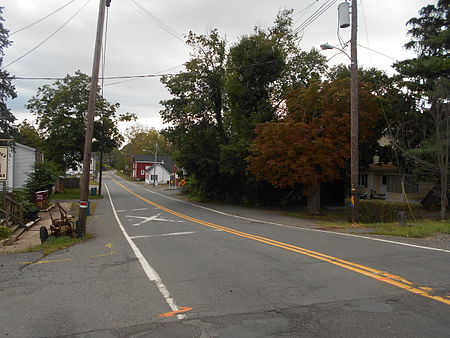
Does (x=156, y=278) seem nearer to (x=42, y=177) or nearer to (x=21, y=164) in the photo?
(x=42, y=177)

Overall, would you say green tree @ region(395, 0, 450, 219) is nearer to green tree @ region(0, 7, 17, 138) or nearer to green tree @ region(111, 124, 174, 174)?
green tree @ region(0, 7, 17, 138)

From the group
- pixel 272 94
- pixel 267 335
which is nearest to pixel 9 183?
pixel 272 94

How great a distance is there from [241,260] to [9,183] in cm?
2562

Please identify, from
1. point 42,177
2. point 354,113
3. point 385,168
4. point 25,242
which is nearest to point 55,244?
point 25,242

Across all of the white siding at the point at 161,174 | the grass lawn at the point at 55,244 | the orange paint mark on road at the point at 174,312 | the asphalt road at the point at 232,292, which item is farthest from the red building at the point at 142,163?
the orange paint mark on road at the point at 174,312

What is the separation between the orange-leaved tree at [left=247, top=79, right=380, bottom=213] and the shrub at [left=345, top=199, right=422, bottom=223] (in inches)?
109

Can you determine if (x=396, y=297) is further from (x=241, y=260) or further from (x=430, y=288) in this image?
(x=241, y=260)

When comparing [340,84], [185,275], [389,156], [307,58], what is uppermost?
[307,58]

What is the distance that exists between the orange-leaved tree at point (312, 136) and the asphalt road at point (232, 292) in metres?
10.5

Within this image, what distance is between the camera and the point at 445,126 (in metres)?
17.0

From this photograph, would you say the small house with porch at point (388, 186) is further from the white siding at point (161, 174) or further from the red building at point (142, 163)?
the red building at point (142, 163)

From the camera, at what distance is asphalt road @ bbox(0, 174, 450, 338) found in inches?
182

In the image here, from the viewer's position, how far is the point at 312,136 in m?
21.3

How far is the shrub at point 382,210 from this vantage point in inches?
723
